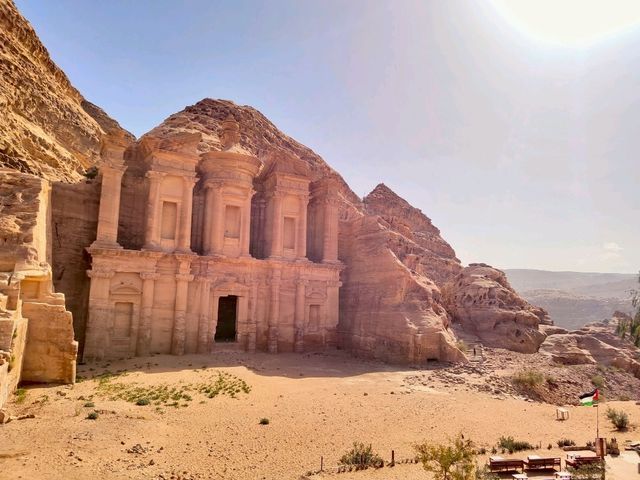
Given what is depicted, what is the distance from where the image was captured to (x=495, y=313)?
105 feet

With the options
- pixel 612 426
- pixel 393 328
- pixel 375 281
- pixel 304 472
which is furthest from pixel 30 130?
pixel 612 426

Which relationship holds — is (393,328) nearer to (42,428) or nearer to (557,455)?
(557,455)

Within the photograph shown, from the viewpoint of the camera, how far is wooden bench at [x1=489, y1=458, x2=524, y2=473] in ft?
37.8

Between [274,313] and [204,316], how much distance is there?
457 cm

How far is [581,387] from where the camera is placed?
925 inches

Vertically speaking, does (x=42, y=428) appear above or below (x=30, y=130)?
below

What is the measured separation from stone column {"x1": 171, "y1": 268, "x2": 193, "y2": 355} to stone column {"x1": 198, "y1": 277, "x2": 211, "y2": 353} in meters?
0.88

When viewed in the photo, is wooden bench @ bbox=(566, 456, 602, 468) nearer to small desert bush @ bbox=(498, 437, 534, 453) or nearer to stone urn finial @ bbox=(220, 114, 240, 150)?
small desert bush @ bbox=(498, 437, 534, 453)

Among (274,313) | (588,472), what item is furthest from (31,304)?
(588,472)

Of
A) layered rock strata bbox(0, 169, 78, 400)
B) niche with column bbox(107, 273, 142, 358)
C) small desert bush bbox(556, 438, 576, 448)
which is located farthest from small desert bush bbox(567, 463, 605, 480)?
niche with column bbox(107, 273, 142, 358)

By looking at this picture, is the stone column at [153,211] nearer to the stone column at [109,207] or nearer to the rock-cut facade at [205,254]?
the rock-cut facade at [205,254]

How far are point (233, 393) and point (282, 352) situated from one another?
10560 millimetres

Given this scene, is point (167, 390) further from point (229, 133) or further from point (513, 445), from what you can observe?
point (229, 133)

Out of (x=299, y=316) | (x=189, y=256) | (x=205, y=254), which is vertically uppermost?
(x=205, y=254)
